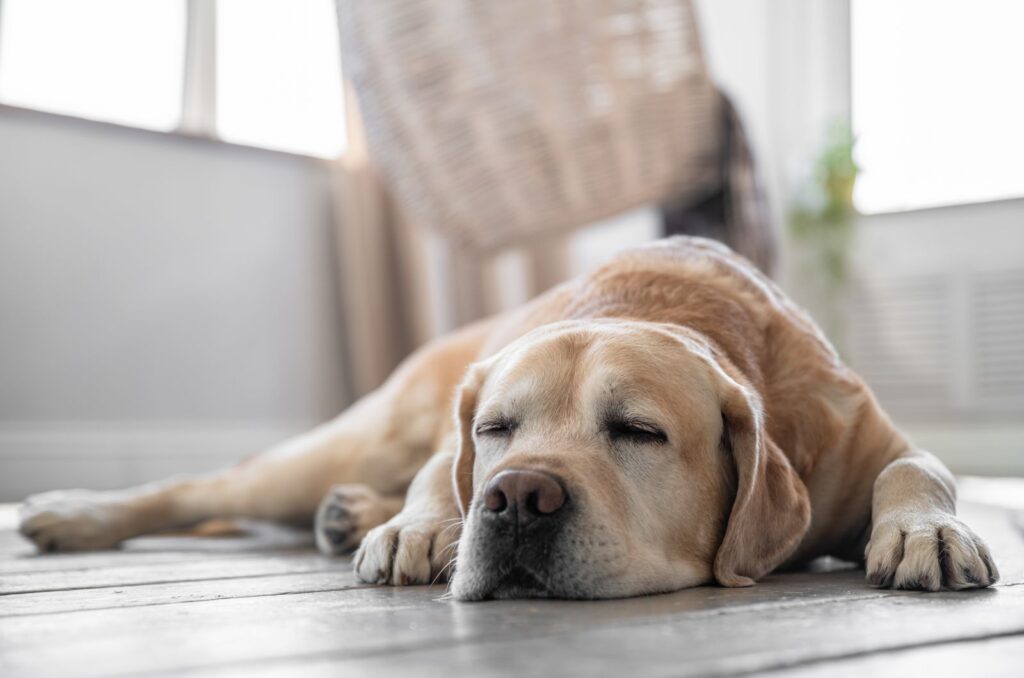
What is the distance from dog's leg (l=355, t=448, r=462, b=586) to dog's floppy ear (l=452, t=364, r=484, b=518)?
6 centimetres

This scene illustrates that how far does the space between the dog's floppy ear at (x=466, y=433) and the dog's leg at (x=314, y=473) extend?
70 centimetres

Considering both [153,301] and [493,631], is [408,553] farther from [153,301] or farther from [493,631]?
[153,301]

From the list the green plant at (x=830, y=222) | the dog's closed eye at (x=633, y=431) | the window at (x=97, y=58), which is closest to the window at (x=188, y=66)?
the window at (x=97, y=58)

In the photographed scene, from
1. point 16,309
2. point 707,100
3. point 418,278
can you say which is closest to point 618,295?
point 707,100

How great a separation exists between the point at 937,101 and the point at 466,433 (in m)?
5.47

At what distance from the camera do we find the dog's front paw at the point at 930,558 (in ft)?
5.47

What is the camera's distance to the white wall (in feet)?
14.4

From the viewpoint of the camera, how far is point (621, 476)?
169 centimetres

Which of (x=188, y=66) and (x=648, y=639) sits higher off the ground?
(x=188, y=66)

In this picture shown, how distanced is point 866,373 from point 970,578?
16.8 feet

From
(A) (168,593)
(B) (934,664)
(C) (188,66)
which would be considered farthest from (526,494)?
(C) (188,66)

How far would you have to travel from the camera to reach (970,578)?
167 cm

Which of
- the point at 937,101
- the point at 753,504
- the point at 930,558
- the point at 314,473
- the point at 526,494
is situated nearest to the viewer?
the point at 526,494

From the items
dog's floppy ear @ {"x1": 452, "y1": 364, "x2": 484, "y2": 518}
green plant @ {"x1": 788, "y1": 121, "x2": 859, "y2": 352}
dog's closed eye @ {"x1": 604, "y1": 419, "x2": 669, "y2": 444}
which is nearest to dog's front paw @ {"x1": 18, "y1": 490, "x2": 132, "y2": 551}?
dog's floppy ear @ {"x1": 452, "y1": 364, "x2": 484, "y2": 518}
